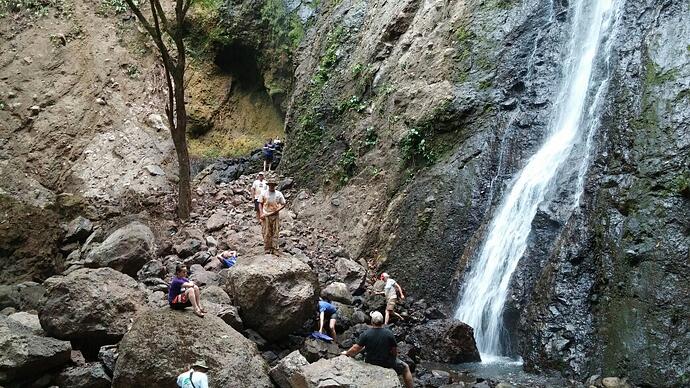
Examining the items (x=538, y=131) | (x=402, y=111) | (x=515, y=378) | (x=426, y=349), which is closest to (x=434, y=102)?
(x=402, y=111)

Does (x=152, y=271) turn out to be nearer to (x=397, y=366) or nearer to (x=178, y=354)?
(x=178, y=354)

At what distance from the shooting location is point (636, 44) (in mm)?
14539

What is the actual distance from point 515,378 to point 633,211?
12.7 feet

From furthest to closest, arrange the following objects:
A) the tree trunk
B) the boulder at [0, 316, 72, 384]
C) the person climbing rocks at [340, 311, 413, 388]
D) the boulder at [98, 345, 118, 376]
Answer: the tree trunk
the boulder at [98, 345, 118, 376]
the boulder at [0, 316, 72, 384]
the person climbing rocks at [340, 311, 413, 388]

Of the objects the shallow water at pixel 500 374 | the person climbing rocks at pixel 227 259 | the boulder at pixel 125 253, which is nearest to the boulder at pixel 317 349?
the shallow water at pixel 500 374

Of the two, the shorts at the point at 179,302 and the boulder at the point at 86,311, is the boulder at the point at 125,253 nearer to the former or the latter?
the boulder at the point at 86,311

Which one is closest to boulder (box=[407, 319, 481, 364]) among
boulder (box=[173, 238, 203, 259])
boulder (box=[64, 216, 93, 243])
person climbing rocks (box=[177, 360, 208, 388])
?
person climbing rocks (box=[177, 360, 208, 388])

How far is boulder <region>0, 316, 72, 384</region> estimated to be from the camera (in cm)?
1008

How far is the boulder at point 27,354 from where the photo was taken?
1008cm

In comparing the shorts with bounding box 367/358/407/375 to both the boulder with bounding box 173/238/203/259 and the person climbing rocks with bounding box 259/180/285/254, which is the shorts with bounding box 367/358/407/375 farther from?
the boulder with bounding box 173/238/203/259

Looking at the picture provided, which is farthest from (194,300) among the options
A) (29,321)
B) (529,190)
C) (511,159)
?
(511,159)

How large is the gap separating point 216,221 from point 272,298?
6.72 m

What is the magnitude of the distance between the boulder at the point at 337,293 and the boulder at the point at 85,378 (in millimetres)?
5219

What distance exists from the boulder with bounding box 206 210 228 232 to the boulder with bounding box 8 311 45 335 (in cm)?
607
